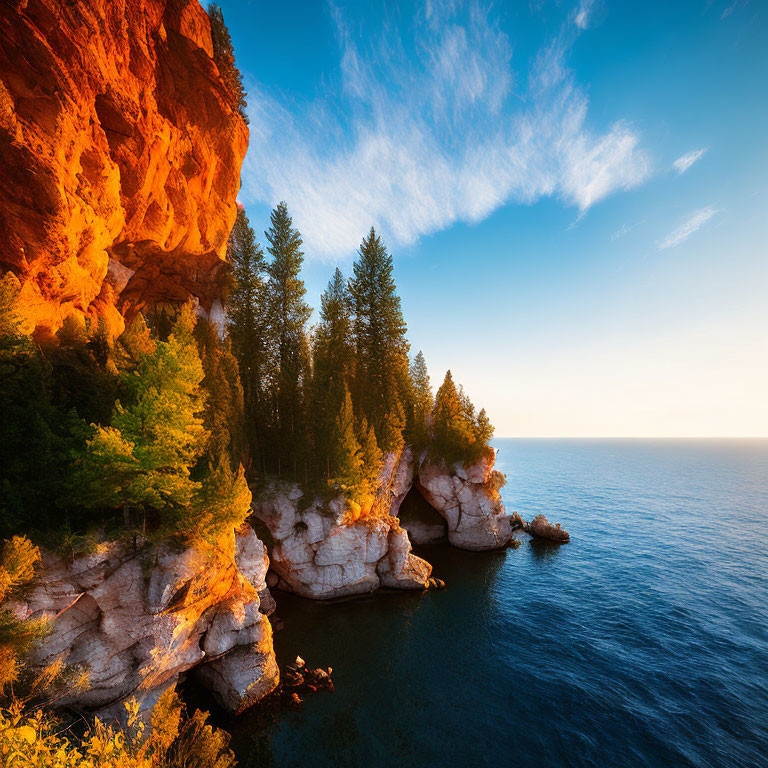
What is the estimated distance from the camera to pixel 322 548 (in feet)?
88.4

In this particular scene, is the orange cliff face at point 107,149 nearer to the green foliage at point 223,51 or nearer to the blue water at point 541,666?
the green foliage at point 223,51

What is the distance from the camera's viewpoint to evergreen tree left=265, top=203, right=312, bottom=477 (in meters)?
32.3

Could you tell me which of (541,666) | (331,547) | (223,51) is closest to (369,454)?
(331,547)

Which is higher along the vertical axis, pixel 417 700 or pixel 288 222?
pixel 288 222

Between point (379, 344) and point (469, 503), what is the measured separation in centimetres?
2380

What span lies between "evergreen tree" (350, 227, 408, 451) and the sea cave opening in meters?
13.4

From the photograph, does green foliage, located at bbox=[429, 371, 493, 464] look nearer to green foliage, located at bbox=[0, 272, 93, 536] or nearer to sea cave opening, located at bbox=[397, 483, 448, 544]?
sea cave opening, located at bbox=[397, 483, 448, 544]

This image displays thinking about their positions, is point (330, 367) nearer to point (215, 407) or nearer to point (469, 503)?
point (215, 407)

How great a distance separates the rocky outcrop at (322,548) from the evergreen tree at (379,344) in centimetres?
1047

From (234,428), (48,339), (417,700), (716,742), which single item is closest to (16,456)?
(48,339)

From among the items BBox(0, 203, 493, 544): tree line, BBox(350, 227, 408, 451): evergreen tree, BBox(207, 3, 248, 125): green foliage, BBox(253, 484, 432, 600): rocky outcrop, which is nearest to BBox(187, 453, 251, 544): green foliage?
BBox(0, 203, 493, 544): tree line

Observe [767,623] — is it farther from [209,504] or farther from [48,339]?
[48,339]

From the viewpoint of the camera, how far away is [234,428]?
24.8m

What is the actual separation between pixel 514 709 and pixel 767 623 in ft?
82.0
